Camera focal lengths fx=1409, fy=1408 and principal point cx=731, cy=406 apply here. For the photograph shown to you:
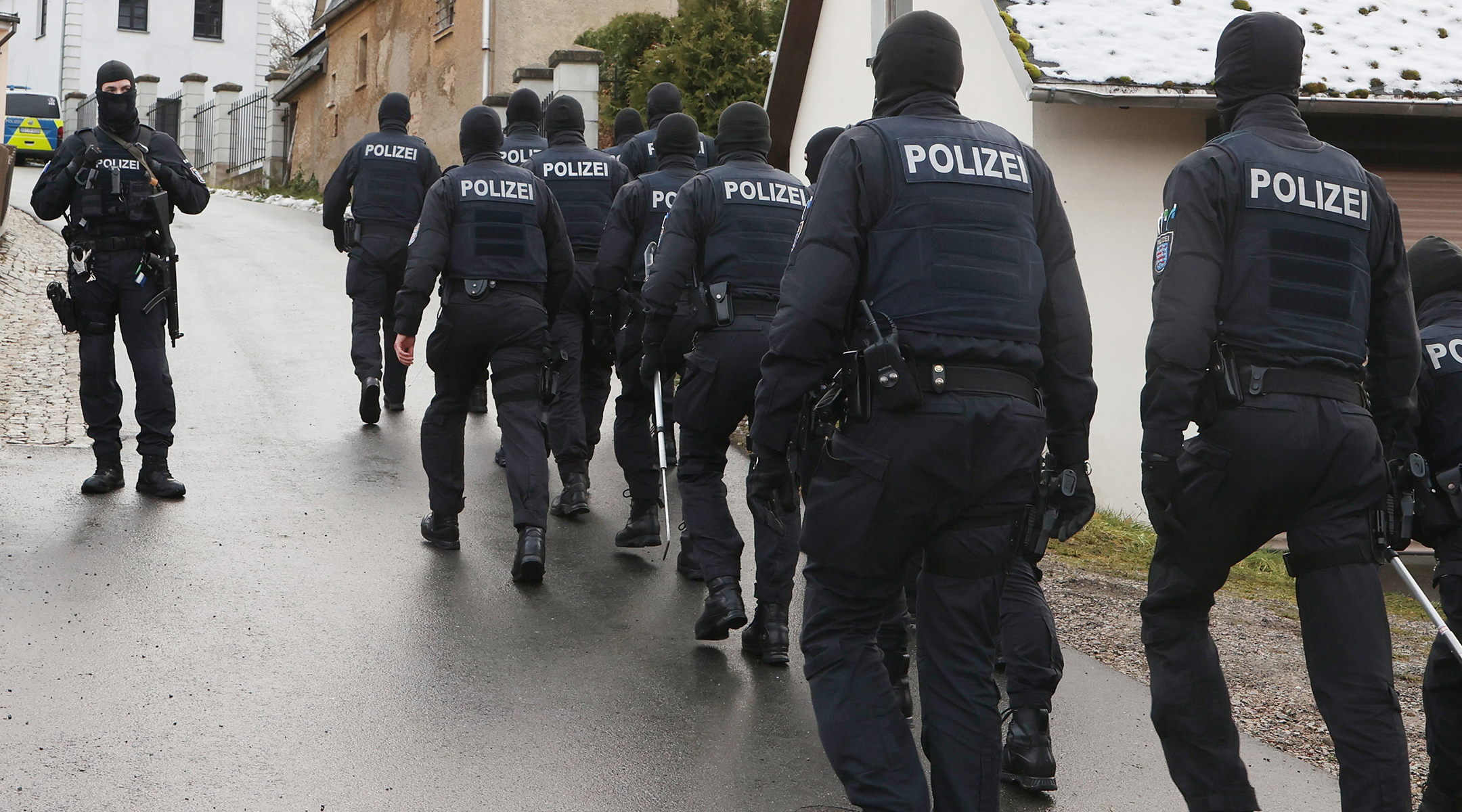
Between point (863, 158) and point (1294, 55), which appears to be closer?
point (863, 158)

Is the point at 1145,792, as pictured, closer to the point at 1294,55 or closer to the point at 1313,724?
the point at 1313,724

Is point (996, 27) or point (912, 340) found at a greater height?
point (996, 27)

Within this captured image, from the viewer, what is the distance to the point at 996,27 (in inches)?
397

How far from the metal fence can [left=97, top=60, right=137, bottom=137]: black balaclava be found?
3005 centimetres

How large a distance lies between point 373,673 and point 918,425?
251 centimetres

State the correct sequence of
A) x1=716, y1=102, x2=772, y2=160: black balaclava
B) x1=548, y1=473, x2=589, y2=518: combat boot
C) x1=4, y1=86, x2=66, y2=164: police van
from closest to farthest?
x1=716, y1=102, x2=772, y2=160: black balaclava
x1=548, y1=473, x2=589, y2=518: combat boot
x1=4, y1=86, x2=66, y2=164: police van

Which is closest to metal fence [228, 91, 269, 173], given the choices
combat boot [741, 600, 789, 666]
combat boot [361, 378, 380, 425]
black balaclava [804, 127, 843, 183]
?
combat boot [361, 378, 380, 425]

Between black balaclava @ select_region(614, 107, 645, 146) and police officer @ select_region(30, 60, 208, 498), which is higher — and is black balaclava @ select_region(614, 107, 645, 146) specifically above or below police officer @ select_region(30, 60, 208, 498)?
above

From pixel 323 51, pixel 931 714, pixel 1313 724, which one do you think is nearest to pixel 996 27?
pixel 1313 724

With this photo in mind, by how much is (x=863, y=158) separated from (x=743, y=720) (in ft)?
6.79

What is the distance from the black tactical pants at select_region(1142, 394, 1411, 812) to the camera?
353 cm

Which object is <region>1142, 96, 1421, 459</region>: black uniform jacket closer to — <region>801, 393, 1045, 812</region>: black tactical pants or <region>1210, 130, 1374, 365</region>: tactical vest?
<region>1210, 130, 1374, 365</region>: tactical vest

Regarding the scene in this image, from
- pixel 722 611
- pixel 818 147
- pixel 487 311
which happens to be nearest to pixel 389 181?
pixel 487 311

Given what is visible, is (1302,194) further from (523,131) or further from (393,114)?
(393,114)
